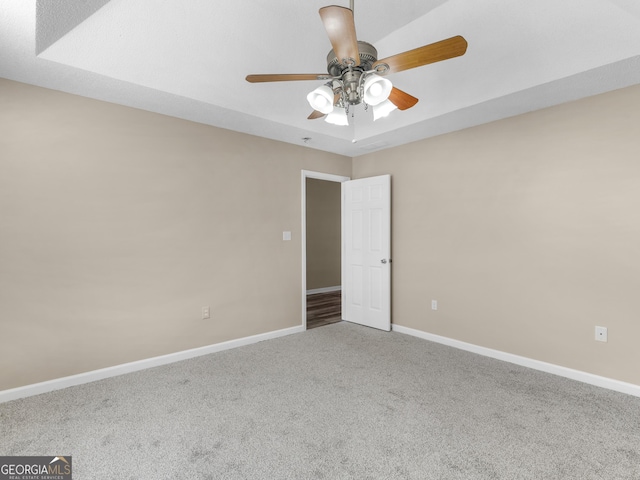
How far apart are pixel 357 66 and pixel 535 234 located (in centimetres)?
239

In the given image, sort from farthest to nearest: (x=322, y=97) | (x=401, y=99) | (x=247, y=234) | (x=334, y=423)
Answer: (x=247, y=234), (x=334, y=423), (x=401, y=99), (x=322, y=97)

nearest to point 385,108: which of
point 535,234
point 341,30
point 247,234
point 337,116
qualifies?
point 337,116

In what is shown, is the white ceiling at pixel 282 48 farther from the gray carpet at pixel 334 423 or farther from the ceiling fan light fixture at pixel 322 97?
the gray carpet at pixel 334 423

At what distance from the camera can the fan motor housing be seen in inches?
70.0

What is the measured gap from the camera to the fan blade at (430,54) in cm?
146

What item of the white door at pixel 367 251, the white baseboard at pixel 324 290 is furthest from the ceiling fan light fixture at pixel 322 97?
the white baseboard at pixel 324 290

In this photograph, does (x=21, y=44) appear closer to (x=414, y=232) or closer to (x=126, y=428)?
(x=126, y=428)

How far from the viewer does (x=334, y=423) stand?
2174mm

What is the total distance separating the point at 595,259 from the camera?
2717 mm

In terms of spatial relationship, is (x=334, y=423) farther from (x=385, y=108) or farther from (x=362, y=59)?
(x=362, y=59)

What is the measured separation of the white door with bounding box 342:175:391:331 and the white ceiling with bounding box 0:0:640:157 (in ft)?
4.81

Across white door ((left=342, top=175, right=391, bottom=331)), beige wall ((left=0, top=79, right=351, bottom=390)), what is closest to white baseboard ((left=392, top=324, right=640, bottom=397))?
white door ((left=342, top=175, right=391, bottom=331))

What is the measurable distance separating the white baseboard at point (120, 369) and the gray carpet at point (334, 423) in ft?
0.27

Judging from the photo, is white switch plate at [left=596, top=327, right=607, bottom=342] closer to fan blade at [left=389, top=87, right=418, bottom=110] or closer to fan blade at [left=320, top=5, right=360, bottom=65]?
fan blade at [left=389, top=87, right=418, bottom=110]
